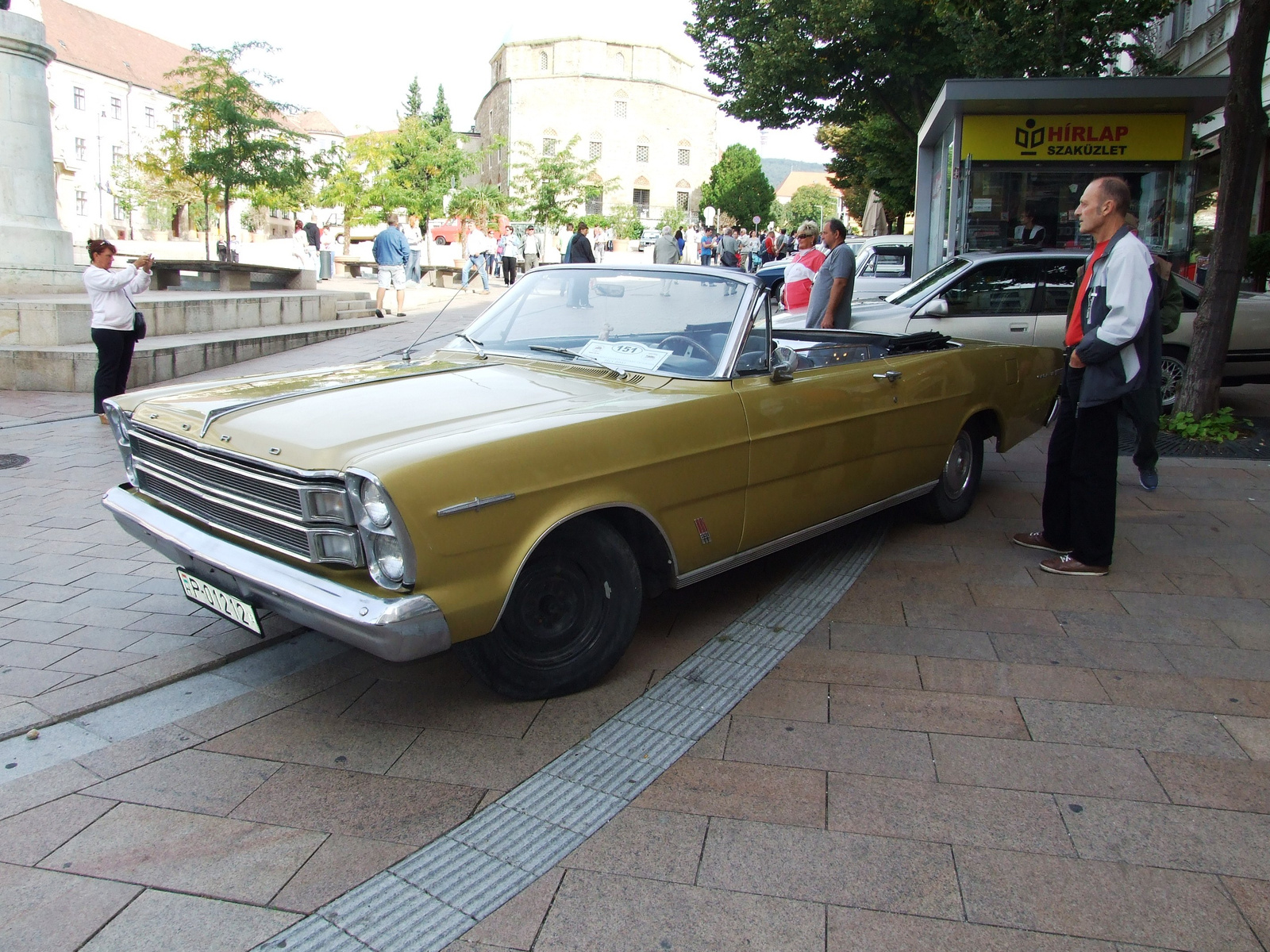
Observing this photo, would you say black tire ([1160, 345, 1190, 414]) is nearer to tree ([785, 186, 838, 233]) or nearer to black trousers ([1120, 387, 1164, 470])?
black trousers ([1120, 387, 1164, 470])

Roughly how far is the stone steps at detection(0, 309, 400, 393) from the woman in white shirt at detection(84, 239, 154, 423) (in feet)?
5.73

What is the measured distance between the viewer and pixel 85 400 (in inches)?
394

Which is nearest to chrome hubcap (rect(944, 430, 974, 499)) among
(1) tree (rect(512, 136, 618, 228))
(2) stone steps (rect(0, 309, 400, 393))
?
(2) stone steps (rect(0, 309, 400, 393))

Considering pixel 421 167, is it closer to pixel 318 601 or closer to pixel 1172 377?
pixel 1172 377

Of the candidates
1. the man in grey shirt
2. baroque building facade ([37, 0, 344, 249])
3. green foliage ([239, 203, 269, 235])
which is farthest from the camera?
baroque building facade ([37, 0, 344, 249])

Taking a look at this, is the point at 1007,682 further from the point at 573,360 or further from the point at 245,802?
the point at 245,802

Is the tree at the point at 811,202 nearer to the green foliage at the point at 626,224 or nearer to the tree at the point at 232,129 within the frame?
the green foliage at the point at 626,224

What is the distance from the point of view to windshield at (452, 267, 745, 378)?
432cm

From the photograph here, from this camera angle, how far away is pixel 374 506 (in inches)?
118

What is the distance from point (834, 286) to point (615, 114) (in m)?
88.6

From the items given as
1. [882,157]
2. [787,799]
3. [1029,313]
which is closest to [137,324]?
[787,799]

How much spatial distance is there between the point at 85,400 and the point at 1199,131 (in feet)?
73.6

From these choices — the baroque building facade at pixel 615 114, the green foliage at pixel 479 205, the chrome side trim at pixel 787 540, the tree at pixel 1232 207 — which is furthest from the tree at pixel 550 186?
the baroque building facade at pixel 615 114

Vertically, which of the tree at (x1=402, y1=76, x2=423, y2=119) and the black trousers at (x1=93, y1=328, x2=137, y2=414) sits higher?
the tree at (x1=402, y1=76, x2=423, y2=119)
